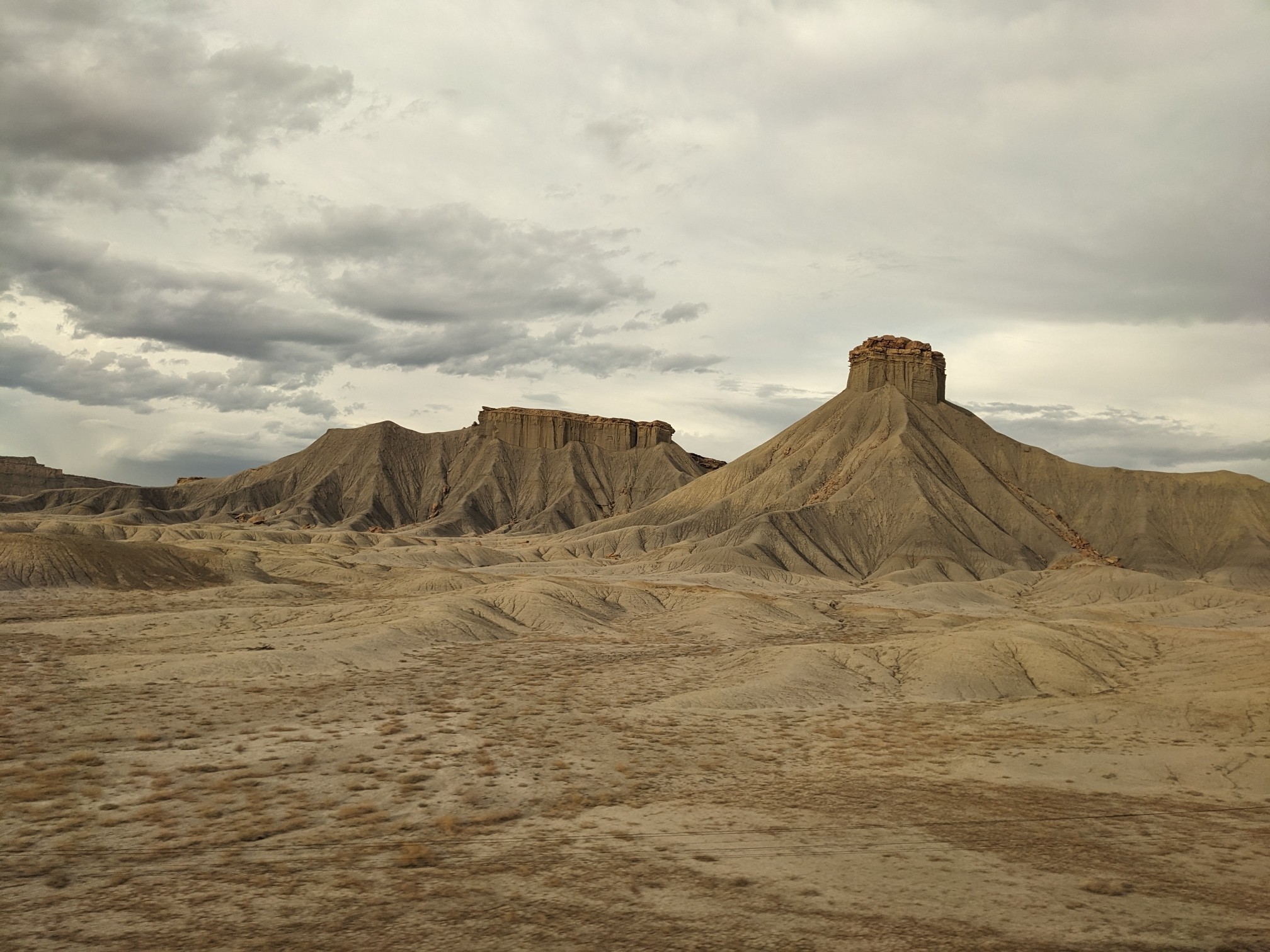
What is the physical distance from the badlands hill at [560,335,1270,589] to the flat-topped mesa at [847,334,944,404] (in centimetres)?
18

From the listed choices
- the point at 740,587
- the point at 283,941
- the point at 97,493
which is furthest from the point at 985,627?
the point at 97,493

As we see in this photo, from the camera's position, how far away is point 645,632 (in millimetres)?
39906

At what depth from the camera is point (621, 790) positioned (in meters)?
14.6

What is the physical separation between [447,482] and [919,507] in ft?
283

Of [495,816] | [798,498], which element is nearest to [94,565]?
[495,816]

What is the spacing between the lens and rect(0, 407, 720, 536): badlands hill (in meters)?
134

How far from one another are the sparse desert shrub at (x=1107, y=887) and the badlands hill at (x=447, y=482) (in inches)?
4889

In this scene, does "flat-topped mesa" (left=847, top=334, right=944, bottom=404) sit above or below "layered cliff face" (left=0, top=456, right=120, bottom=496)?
above

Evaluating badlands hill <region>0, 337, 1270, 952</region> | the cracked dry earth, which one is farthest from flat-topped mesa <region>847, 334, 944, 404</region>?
the cracked dry earth

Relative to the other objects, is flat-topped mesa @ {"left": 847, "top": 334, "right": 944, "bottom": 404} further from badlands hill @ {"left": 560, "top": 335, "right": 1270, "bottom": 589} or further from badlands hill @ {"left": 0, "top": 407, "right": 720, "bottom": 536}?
badlands hill @ {"left": 0, "top": 407, "right": 720, "bottom": 536}

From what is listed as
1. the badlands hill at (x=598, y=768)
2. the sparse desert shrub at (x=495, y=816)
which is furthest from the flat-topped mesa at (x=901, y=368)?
the sparse desert shrub at (x=495, y=816)

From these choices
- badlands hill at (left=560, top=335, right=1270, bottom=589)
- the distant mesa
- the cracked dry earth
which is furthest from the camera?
the distant mesa

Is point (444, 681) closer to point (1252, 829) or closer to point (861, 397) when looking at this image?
point (1252, 829)

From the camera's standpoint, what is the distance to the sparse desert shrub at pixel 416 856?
10.7 m
